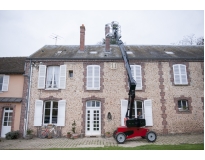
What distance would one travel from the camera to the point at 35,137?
10508mm

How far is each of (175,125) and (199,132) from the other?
5.20ft

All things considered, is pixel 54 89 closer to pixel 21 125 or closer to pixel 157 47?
pixel 21 125

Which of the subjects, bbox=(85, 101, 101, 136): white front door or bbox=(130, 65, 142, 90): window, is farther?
bbox=(130, 65, 142, 90): window

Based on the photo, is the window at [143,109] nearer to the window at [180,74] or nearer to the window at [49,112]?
the window at [180,74]

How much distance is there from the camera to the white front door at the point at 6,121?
10.9 metres

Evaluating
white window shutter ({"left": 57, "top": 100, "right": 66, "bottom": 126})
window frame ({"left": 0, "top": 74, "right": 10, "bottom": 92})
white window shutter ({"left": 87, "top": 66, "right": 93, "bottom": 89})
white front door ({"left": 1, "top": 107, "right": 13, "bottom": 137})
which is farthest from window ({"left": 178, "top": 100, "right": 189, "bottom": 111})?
window frame ({"left": 0, "top": 74, "right": 10, "bottom": 92})

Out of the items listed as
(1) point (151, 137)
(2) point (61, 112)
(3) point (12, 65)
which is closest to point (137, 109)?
(1) point (151, 137)

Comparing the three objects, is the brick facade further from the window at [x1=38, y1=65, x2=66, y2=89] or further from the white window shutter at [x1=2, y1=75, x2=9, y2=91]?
the white window shutter at [x1=2, y1=75, x2=9, y2=91]

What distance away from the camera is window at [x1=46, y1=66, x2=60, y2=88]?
1142cm

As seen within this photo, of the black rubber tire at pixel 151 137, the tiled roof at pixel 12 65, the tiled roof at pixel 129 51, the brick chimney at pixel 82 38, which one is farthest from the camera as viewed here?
the brick chimney at pixel 82 38

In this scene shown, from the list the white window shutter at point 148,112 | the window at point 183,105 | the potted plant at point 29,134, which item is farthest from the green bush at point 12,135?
the window at point 183,105

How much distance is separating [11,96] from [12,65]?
2676 millimetres

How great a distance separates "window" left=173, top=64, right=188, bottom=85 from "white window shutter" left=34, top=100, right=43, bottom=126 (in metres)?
9.50

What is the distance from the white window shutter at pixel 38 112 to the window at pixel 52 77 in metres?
1.31
